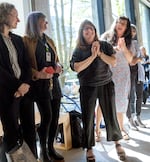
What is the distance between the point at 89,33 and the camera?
102 inches

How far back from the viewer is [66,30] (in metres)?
4.18

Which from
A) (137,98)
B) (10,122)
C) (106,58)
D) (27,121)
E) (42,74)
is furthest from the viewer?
(137,98)

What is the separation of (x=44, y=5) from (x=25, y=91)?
1.73 meters

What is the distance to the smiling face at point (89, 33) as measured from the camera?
2.58 metres

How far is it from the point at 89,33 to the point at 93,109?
72cm

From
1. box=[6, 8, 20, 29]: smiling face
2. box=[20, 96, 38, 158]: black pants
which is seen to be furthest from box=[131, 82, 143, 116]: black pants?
box=[6, 8, 20, 29]: smiling face

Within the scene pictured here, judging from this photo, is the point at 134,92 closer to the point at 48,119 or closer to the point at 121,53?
the point at 121,53

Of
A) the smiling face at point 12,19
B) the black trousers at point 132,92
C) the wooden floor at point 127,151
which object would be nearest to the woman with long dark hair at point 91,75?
the wooden floor at point 127,151

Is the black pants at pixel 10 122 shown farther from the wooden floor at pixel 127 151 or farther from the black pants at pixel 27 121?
the wooden floor at pixel 127 151

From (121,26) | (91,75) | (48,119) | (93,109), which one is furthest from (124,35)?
(48,119)

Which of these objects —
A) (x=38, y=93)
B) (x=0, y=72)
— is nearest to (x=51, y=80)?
(x=38, y=93)

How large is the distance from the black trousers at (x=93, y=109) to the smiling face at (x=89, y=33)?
46 cm

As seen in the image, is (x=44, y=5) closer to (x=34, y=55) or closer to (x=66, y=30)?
(x=66, y=30)

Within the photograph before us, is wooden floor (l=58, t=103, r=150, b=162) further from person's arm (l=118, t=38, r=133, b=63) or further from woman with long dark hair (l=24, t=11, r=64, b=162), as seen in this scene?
person's arm (l=118, t=38, r=133, b=63)
